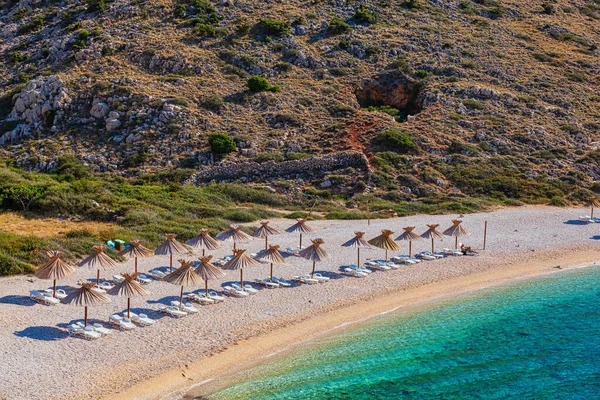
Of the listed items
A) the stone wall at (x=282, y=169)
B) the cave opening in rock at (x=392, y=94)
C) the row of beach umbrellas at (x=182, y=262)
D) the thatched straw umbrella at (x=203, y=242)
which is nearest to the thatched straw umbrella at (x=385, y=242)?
the row of beach umbrellas at (x=182, y=262)

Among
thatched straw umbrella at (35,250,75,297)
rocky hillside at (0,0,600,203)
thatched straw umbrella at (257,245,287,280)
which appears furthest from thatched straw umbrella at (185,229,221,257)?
rocky hillside at (0,0,600,203)

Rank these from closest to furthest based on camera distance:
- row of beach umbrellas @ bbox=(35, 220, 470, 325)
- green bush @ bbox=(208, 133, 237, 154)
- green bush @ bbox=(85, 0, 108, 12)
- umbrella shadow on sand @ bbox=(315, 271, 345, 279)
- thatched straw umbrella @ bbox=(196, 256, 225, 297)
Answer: row of beach umbrellas @ bbox=(35, 220, 470, 325) → thatched straw umbrella @ bbox=(196, 256, 225, 297) → umbrella shadow on sand @ bbox=(315, 271, 345, 279) → green bush @ bbox=(208, 133, 237, 154) → green bush @ bbox=(85, 0, 108, 12)

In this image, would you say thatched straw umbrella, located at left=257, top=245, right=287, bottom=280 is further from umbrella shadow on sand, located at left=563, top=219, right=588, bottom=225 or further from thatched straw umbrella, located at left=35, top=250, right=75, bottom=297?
umbrella shadow on sand, located at left=563, top=219, right=588, bottom=225

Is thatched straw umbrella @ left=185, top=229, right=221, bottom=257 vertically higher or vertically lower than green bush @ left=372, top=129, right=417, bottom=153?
lower

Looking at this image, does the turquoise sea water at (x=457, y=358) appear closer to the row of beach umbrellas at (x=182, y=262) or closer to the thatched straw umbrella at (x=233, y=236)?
the row of beach umbrellas at (x=182, y=262)

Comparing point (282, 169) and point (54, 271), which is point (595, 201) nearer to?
point (282, 169)

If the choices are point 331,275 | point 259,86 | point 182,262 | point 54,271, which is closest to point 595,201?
point 331,275
